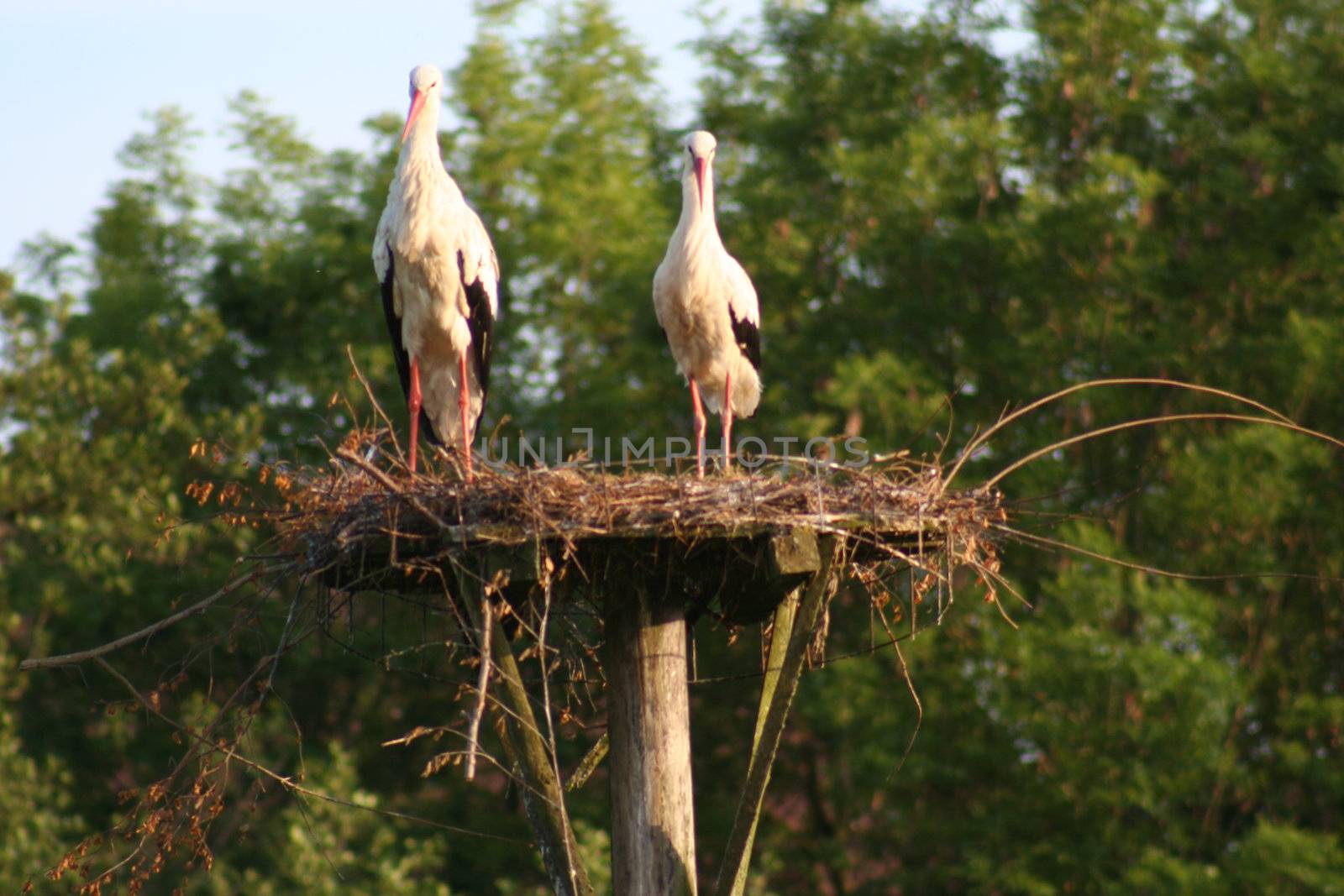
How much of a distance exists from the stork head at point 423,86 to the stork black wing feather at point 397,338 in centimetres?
62

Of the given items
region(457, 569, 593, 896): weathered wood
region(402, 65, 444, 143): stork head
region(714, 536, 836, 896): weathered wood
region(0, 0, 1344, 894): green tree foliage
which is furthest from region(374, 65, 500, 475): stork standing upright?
region(0, 0, 1344, 894): green tree foliage

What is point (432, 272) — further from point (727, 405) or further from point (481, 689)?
point (481, 689)

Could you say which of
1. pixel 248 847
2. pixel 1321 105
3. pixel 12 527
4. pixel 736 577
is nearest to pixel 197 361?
pixel 12 527

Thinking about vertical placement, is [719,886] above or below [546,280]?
below

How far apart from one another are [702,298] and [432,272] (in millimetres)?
1220

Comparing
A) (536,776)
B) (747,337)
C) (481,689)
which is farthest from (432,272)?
(481,689)

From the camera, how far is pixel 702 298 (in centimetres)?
805

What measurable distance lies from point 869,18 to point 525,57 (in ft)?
17.1

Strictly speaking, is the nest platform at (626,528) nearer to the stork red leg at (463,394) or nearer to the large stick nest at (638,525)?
the large stick nest at (638,525)

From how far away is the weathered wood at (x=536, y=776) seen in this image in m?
4.83

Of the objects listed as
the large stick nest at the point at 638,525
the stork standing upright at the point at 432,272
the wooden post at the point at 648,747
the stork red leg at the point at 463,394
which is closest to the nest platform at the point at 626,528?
the large stick nest at the point at 638,525

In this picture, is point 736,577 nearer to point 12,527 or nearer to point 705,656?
point 705,656

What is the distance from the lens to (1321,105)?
53.2 feet

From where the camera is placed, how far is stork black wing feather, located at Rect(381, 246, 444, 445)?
7.75 meters
